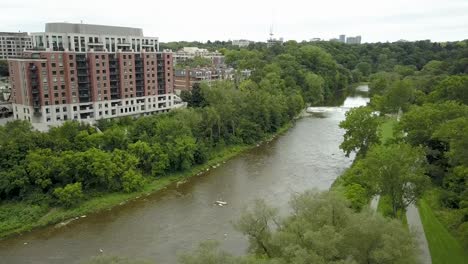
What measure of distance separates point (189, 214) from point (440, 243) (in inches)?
636

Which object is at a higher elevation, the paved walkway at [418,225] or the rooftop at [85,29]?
the rooftop at [85,29]

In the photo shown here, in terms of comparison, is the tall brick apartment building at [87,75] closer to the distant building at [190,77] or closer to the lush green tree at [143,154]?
the distant building at [190,77]

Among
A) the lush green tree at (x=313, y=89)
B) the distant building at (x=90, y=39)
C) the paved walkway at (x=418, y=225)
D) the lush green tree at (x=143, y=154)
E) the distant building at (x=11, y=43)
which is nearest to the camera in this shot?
the paved walkway at (x=418, y=225)

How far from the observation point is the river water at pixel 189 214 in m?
23.2

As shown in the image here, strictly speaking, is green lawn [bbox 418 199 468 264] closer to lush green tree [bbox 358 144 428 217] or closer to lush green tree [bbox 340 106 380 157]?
lush green tree [bbox 358 144 428 217]

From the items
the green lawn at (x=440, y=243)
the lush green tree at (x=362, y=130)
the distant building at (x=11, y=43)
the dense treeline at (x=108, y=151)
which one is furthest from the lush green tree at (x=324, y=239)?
the distant building at (x=11, y=43)

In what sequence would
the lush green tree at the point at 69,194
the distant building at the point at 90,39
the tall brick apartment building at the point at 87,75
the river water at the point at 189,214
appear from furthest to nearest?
the distant building at the point at 90,39
the tall brick apartment building at the point at 87,75
the lush green tree at the point at 69,194
the river water at the point at 189,214

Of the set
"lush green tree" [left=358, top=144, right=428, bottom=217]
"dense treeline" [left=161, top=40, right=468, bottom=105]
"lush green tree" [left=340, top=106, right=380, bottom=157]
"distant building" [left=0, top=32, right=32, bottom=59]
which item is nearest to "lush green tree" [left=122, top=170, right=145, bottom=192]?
"lush green tree" [left=358, top=144, right=428, bottom=217]

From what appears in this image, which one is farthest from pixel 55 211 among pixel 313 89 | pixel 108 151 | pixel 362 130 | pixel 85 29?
pixel 313 89

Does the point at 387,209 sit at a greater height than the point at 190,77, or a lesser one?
lesser

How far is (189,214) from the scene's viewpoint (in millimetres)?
28281

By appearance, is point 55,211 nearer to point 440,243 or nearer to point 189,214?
point 189,214

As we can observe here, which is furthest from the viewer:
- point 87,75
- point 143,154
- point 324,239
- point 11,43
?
point 11,43

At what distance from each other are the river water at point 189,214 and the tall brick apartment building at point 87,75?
1784 cm
